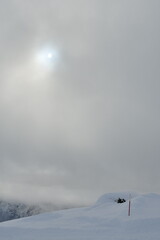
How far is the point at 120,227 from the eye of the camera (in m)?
19.3

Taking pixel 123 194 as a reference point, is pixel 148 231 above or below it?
below

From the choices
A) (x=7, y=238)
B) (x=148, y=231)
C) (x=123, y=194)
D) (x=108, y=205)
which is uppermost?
(x=123, y=194)

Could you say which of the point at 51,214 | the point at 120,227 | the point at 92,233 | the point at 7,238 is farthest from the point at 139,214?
the point at 7,238

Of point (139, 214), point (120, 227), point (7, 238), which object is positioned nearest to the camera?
A: point (7, 238)

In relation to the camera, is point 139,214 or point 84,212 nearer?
point 139,214

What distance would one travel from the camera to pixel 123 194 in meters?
39.1

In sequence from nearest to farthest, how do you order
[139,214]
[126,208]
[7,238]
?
[7,238] → [139,214] → [126,208]

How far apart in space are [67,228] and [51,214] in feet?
18.3

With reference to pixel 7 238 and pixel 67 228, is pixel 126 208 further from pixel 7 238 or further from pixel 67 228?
pixel 7 238

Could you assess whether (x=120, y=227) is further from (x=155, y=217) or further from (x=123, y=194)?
(x=123, y=194)

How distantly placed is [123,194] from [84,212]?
50.0ft

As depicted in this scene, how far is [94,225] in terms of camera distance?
66.1 feet

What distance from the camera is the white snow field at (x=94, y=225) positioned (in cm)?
1800

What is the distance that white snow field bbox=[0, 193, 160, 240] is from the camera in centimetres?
1800
